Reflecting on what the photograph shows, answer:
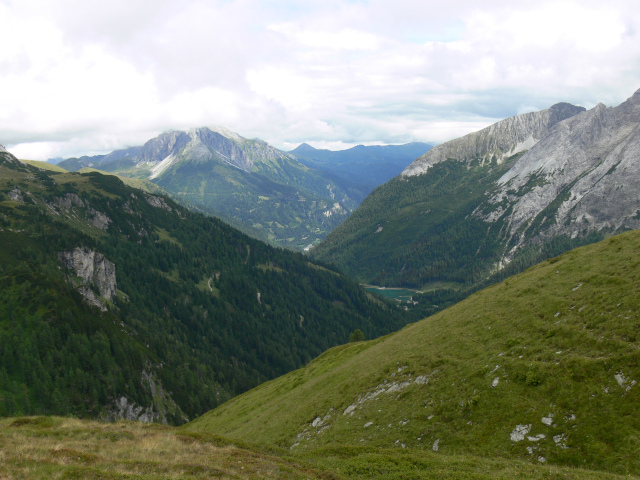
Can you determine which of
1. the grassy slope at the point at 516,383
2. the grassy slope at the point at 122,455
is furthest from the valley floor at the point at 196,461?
the grassy slope at the point at 516,383

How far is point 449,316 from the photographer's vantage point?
5994 cm

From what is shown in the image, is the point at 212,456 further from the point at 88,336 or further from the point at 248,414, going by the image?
the point at 88,336

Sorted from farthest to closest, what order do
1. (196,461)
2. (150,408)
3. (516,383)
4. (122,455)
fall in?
(150,408) < (516,383) < (122,455) < (196,461)

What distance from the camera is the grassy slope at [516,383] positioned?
88.0 ft

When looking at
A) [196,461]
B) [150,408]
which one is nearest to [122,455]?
[196,461]

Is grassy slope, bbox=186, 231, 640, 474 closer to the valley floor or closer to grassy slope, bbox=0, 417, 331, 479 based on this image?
the valley floor

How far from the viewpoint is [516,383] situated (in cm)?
3325

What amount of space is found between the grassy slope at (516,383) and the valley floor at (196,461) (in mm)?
2957


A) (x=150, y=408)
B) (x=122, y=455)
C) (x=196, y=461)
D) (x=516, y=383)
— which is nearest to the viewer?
(x=196, y=461)

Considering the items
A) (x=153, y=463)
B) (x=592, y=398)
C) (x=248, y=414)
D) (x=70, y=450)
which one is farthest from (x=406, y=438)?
(x=248, y=414)

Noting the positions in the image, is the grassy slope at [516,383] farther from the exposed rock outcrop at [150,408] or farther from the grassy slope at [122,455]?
the exposed rock outcrop at [150,408]

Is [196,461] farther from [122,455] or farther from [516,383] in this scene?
[516,383]

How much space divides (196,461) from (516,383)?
27.1 meters

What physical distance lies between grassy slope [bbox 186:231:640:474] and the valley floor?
9.70 feet
